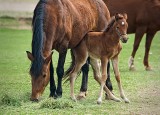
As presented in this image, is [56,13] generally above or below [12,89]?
above

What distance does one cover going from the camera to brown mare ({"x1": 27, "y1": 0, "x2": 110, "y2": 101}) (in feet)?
31.2

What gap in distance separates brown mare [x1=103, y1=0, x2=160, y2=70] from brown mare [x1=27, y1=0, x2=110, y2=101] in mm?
4734

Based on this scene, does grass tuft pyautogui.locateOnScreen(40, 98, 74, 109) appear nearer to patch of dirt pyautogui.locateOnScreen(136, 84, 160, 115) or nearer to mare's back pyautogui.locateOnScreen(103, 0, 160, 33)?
patch of dirt pyautogui.locateOnScreen(136, 84, 160, 115)

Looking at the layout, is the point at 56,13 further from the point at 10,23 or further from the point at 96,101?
the point at 10,23

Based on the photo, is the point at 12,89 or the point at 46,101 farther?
the point at 12,89

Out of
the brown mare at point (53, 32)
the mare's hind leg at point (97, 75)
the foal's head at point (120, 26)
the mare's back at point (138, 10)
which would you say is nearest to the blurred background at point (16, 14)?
the mare's back at point (138, 10)

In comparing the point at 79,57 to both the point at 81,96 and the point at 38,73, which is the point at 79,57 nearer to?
the point at 81,96

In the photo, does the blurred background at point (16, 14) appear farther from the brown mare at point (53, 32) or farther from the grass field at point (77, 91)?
the brown mare at point (53, 32)

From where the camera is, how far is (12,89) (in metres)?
11.9

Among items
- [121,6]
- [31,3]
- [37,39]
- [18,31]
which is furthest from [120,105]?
[31,3]

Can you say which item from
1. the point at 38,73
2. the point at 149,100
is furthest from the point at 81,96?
the point at 38,73

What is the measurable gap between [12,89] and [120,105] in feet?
9.26

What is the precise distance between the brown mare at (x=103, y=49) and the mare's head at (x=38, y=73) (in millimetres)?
1021

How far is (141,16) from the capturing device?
16188mm
